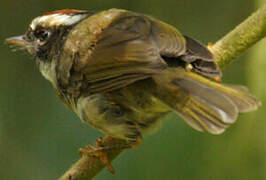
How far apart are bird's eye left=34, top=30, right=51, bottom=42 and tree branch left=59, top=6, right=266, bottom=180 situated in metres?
0.99

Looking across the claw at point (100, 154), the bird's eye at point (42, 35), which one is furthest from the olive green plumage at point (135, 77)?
the claw at point (100, 154)

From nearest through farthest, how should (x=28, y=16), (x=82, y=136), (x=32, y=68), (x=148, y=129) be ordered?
(x=148, y=129)
(x=82, y=136)
(x=32, y=68)
(x=28, y=16)

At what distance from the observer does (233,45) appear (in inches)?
151

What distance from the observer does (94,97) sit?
3801 millimetres

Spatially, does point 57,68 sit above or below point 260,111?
above

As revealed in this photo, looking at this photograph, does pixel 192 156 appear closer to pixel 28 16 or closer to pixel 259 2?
pixel 259 2

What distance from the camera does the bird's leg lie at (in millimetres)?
4027

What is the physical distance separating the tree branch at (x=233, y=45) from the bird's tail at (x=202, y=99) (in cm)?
49

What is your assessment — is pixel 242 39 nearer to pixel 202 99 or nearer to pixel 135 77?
pixel 202 99

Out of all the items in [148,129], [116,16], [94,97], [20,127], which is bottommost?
[20,127]

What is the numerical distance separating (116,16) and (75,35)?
1.02 feet

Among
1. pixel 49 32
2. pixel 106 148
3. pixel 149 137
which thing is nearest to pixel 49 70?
pixel 49 32

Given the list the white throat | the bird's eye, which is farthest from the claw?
the bird's eye

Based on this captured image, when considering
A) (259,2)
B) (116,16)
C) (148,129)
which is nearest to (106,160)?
(148,129)
